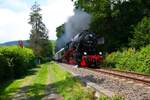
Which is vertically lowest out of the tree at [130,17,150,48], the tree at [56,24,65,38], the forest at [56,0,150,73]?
the tree at [130,17,150,48]

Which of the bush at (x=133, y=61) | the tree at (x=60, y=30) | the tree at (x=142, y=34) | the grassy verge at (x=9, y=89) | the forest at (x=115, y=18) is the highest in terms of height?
the tree at (x=60, y=30)

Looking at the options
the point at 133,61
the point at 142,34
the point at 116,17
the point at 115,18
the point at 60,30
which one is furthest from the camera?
the point at 60,30

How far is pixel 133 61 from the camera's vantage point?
107ft

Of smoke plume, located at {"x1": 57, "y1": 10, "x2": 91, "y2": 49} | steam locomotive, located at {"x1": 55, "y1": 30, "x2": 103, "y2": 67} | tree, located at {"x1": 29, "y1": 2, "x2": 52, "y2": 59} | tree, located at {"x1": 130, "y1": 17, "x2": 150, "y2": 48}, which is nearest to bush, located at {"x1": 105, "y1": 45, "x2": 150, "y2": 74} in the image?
steam locomotive, located at {"x1": 55, "y1": 30, "x2": 103, "y2": 67}

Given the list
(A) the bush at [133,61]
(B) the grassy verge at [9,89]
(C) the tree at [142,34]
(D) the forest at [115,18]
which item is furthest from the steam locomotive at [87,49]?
(B) the grassy verge at [9,89]

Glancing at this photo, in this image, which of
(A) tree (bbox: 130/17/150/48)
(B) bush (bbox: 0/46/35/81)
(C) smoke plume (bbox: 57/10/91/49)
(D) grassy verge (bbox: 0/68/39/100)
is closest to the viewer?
(D) grassy verge (bbox: 0/68/39/100)

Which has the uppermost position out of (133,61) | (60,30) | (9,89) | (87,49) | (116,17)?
(60,30)

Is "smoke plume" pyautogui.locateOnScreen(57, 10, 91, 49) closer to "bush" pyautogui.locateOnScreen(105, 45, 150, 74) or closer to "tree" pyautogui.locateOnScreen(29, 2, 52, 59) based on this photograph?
"bush" pyautogui.locateOnScreen(105, 45, 150, 74)

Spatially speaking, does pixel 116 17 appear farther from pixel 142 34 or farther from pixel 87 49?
pixel 87 49

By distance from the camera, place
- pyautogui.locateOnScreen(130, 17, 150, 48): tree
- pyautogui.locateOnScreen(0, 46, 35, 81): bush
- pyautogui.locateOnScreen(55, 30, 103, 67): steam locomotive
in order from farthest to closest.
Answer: pyautogui.locateOnScreen(130, 17, 150, 48): tree → pyautogui.locateOnScreen(55, 30, 103, 67): steam locomotive → pyautogui.locateOnScreen(0, 46, 35, 81): bush

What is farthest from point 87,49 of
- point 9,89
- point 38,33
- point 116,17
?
point 38,33

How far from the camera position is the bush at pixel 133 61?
29.0 meters

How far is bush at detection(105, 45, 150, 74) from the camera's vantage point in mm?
29016

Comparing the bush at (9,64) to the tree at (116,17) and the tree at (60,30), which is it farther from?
the tree at (60,30)
